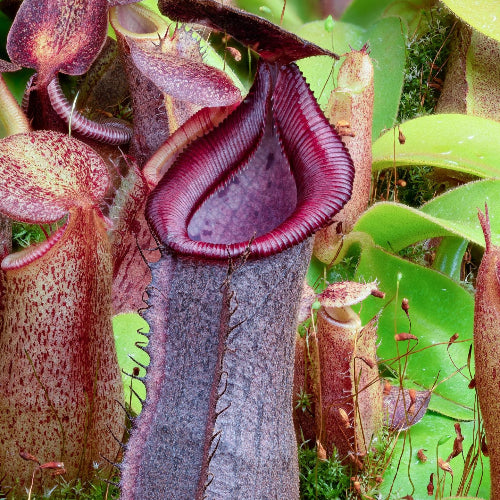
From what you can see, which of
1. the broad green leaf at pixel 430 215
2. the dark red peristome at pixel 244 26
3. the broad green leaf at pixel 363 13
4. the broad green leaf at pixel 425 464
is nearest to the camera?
the dark red peristome at pixel 244 26

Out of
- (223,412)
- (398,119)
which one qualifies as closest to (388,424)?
(223,412)

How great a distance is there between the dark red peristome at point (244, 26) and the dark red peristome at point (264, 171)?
5 centimetres

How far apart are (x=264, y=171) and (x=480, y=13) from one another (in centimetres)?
78

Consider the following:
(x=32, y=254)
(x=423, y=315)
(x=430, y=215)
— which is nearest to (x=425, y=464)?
(x=423, y=315)

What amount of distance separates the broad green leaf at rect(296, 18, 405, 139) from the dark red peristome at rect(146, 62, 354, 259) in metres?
0.67

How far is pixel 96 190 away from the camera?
2.81 feet

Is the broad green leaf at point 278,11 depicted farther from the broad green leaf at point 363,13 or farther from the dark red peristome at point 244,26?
the dark red peristome at point 244,26

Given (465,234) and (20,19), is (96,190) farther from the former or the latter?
(465,234)

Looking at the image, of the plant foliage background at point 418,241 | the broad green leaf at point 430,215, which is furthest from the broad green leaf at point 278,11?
the broad green leaf at point 430,215

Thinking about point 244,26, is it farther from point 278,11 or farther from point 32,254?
point 278,11

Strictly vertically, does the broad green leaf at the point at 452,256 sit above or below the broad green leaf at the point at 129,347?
above

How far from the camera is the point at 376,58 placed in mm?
1679

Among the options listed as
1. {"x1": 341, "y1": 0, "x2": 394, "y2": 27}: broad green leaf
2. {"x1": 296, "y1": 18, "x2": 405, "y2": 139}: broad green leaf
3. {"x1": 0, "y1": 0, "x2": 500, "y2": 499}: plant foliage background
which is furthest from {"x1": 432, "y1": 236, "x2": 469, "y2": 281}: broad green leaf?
{"x1": 341, "y1": 0, "x2": 394, "y2": 27}: broad green leaf

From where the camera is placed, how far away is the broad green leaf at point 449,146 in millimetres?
1320
